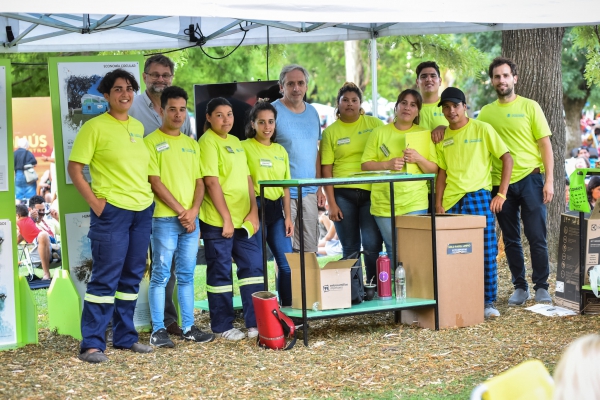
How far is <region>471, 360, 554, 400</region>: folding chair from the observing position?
83.3 inches

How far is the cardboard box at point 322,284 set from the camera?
216 inches

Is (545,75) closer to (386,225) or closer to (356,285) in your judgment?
(386,225)

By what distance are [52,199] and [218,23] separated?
214 inches

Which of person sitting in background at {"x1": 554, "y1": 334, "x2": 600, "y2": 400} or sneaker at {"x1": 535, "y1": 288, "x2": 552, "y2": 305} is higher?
person sitting in background at {"x1": 554, "y1": 334, "x2": 600, "y2": 400}

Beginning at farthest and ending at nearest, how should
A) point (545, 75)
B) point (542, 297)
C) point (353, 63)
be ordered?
point (353, 63) → point (545, 75) → point (542, 297)

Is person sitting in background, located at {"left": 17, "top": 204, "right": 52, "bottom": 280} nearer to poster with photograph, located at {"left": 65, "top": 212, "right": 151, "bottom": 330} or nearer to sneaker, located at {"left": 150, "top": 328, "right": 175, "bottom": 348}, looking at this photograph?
poster with photograph, located at {"left": 65, "top": 212, "right": 151, "bottom": 330}

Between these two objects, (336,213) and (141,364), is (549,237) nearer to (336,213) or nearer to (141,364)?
(336,213)

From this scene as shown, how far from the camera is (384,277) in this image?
5.83 m

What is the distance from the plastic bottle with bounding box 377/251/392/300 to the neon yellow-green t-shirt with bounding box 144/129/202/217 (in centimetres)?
146

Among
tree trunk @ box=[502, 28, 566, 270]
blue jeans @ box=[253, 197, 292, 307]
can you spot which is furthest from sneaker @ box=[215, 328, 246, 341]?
tree trunk @ box=[502, 28, 566, 270]

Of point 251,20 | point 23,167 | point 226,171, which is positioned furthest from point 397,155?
point 23,167

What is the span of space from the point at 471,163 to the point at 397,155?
0.56 meters

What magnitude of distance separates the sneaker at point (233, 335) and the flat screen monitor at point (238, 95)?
1966 mm

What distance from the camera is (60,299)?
5.92 metres
